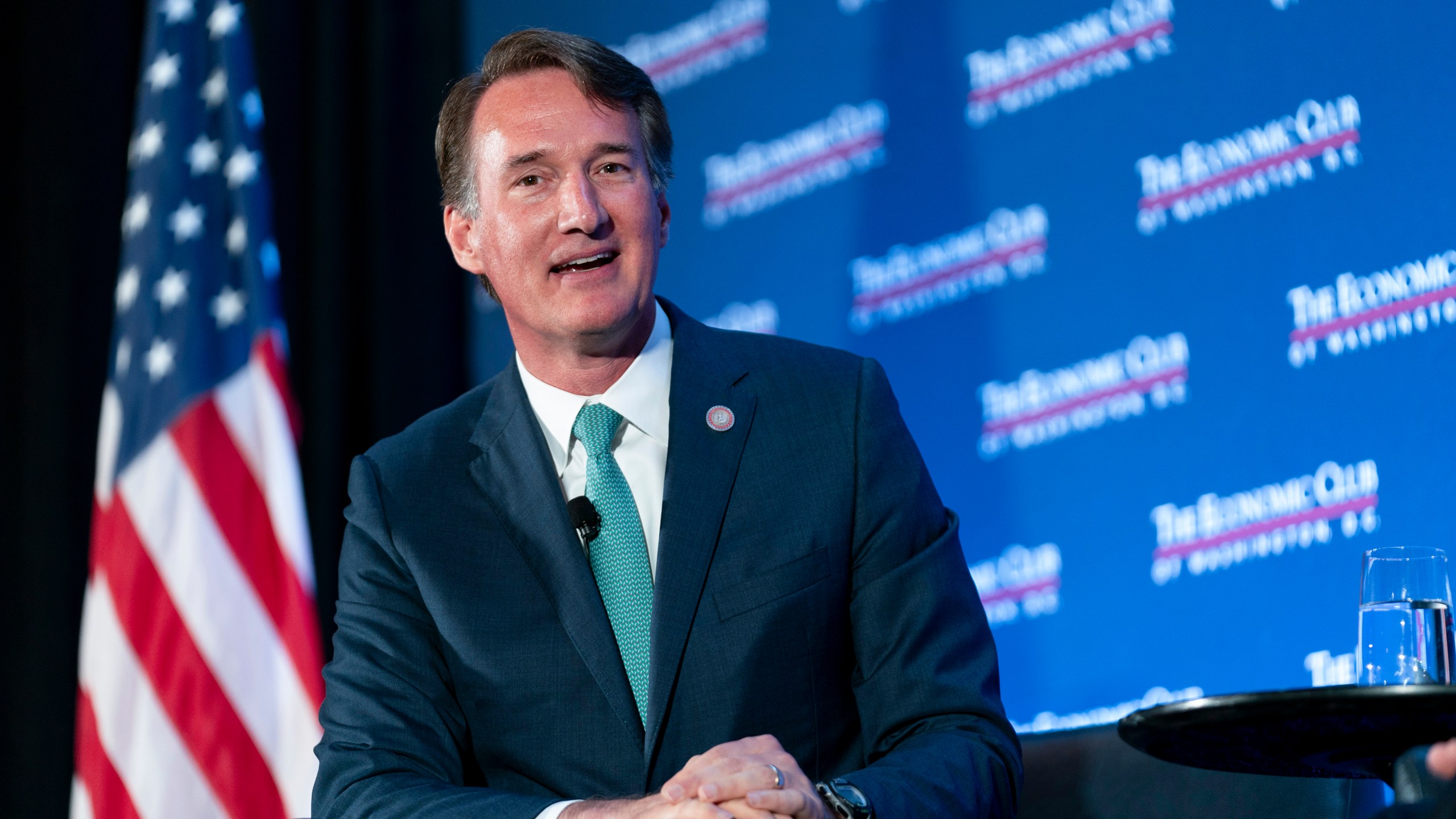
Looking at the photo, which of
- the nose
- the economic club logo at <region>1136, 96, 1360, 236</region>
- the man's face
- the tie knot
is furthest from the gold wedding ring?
the economic club logo at <region>1136, 96, 1360, 236</region>

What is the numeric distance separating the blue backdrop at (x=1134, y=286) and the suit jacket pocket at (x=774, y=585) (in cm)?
113

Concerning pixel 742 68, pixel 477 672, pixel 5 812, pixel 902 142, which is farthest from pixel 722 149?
pixel 5 812

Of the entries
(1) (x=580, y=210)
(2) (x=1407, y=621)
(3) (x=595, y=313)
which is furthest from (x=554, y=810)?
(2) (x=1407, y=621)

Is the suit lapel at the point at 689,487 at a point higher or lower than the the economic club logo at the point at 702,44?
lower

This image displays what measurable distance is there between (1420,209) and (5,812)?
11.3 feet

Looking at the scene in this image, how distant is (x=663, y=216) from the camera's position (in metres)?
2.24

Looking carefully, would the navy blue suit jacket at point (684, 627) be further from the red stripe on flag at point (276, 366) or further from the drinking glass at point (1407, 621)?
the red stripe on flag at point (276, 366)

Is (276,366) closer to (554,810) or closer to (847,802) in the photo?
(554,810)

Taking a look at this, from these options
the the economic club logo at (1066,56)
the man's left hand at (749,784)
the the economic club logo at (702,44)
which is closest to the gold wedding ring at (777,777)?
the man's left hand at (749,784)

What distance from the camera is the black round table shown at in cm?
114

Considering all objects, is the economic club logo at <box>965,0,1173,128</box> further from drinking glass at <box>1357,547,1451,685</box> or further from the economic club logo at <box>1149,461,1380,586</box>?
drinking glass at <box>1357,547,1451,685</box>

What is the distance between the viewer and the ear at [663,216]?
7.09 feet

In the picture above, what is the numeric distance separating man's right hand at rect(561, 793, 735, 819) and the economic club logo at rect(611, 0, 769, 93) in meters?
2.35

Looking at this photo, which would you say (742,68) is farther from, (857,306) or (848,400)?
(848,400)
